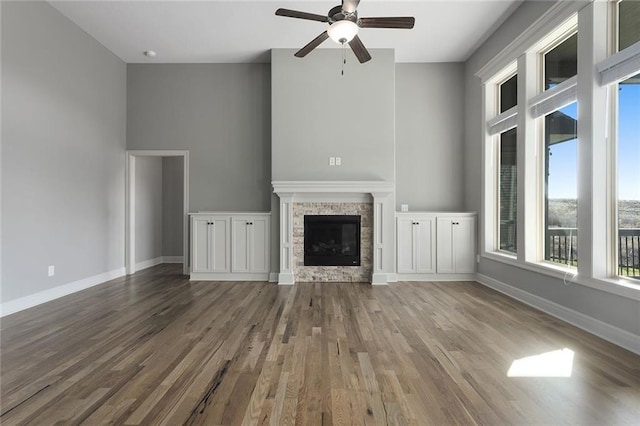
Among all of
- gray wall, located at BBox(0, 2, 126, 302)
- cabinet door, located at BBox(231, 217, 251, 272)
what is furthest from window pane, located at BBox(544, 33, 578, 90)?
gray wall, located at BBox(0, 2, 126, 302)

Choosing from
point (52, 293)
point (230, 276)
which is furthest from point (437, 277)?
point (52, 293)

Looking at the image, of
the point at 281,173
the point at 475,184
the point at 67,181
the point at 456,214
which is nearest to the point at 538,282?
the point at 456,214

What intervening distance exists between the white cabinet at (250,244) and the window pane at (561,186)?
357 cm

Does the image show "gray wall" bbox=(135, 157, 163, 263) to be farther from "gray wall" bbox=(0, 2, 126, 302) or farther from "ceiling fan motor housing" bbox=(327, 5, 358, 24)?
"ceiling fan motor housing" bbox=(327, 5, 358, 24)

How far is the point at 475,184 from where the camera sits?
500cm

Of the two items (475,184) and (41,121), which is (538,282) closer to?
(475,184)

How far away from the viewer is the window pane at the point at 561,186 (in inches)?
126

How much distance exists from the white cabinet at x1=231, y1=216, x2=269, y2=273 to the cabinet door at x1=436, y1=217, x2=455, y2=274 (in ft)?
8.38

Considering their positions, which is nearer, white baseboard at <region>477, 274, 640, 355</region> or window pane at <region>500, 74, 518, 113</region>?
white baseboard at <region>477, 274, 640, 355</region>

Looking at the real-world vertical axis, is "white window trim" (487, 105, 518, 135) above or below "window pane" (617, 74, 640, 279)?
above

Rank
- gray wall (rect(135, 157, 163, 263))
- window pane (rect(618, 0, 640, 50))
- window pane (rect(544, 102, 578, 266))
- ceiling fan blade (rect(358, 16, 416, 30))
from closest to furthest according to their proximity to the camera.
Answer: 1. window pane (rect(618, 0, 640, 50))
2. ceiling fan blade (rect(358, 16, 416, 30))
3. window pane (rect(544, 102, 578, 266))
4. gray wall (rect(135, 157, 163, 263))

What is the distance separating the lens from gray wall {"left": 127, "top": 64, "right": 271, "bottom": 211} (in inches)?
212

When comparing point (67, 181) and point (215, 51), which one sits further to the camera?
point (215, 51)

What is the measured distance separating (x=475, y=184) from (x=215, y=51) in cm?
441
